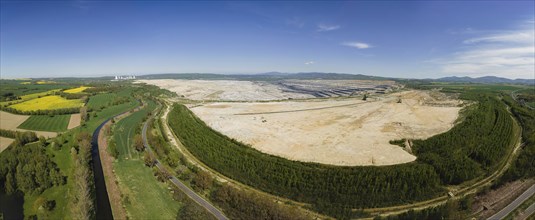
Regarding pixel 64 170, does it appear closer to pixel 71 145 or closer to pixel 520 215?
pixel 71 145

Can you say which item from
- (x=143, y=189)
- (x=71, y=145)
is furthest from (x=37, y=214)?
(x=71, y=145)

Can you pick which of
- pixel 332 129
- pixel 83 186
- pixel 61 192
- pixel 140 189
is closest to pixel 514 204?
pixel 332 129

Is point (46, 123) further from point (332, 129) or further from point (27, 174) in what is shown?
point (332, 129)

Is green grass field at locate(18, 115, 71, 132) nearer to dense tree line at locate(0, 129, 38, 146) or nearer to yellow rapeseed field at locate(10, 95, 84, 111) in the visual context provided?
dense tree line at locate(0, 129, 38, 146)

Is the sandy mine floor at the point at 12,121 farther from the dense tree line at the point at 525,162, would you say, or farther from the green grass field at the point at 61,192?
the dense tree line at the point at 525,162

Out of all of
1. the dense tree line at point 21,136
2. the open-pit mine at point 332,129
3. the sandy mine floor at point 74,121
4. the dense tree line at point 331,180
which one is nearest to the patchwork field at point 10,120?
the dense tree line at point 21,136
